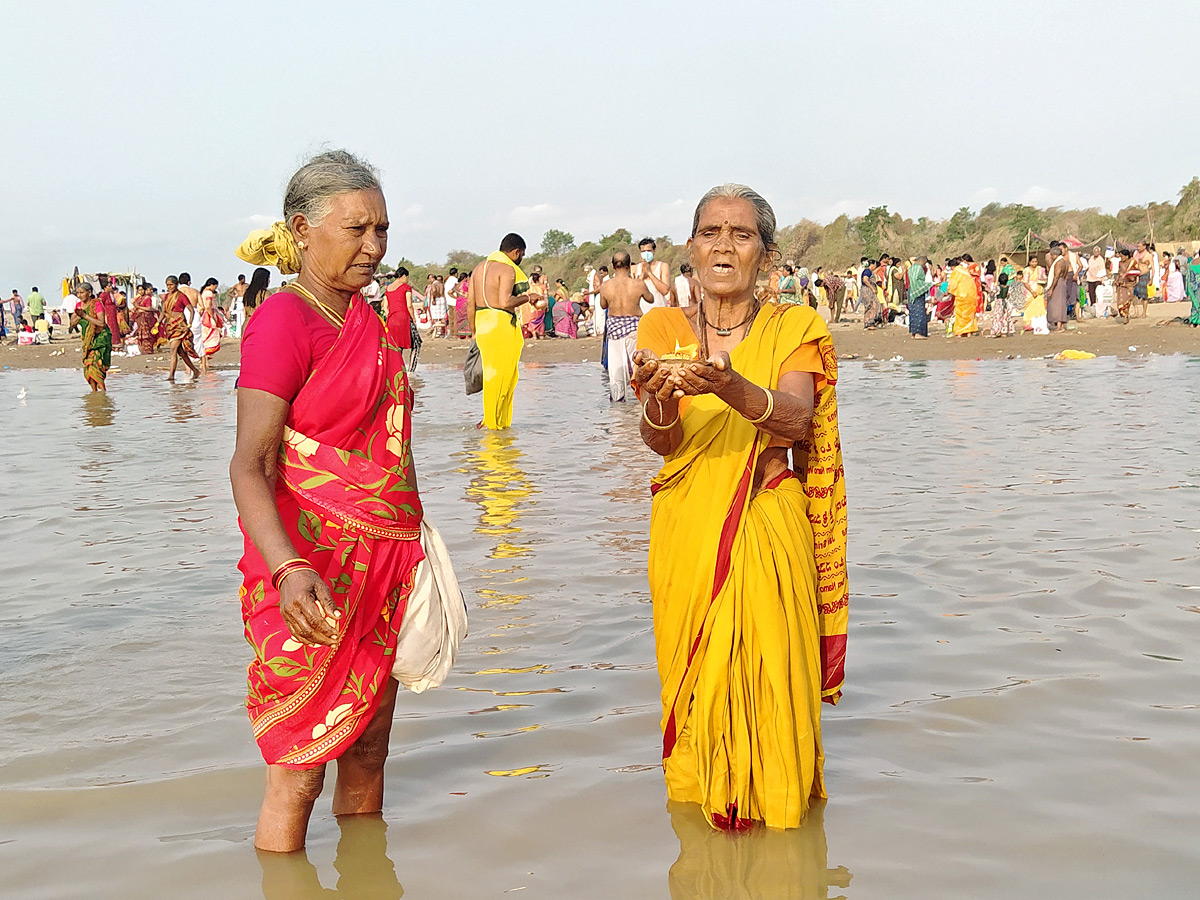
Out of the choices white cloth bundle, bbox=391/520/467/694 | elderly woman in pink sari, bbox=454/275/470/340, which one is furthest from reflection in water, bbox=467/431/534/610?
elderly woman in pink sari, bbox=454/275/470/340

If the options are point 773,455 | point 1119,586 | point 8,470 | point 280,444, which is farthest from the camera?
point 8,470

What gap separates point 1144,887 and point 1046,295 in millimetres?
21274

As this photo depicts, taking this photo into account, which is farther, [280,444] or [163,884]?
[163,884]

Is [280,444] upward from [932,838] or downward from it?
upward

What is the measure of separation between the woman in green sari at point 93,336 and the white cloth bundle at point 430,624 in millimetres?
15373

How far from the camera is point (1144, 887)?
285 cm

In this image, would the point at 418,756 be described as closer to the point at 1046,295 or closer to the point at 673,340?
the point at 673,340

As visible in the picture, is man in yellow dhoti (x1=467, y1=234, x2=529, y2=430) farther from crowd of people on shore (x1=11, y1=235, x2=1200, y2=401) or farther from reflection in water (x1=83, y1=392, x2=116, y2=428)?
reflection in water (x1=83, y1=392, x2=116, y2=428)

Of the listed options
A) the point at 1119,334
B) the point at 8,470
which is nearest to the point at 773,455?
the point at 8,470

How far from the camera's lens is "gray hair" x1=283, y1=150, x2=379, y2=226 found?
110 inches

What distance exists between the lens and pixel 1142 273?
2369cm

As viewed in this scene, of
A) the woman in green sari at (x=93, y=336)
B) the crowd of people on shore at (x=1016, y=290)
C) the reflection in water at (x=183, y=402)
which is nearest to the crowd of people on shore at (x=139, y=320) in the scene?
the woman in green sari at (x=93, y=336)

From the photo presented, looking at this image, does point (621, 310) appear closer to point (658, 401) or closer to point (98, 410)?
point (98, 410)

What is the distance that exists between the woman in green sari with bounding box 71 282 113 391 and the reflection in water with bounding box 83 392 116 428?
341 millimetres
